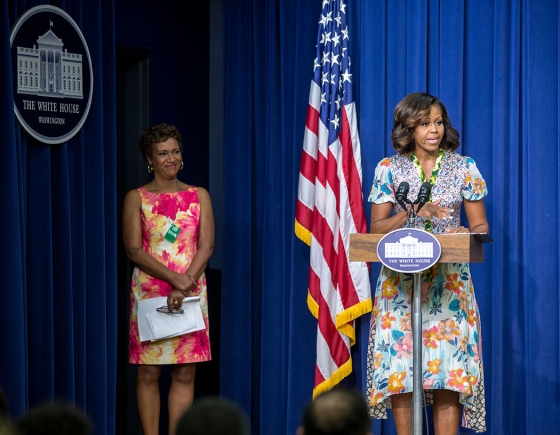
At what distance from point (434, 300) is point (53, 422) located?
8.97ft

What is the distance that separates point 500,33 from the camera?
4.84m

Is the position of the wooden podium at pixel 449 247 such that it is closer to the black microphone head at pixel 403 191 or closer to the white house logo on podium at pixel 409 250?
the white house logo on podium at pixel 409 250

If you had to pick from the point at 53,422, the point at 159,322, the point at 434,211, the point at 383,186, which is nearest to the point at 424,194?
the point at 434,211

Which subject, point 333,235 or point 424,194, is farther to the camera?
point 333,235

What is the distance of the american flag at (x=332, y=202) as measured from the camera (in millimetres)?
5242

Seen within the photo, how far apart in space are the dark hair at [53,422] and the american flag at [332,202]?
11.6ft

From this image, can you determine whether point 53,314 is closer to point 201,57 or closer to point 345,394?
point 201,57

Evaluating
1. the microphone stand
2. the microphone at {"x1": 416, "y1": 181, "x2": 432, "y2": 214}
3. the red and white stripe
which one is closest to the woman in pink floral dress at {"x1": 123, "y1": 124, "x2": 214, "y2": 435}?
the red and white stripe

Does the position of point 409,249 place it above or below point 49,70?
below

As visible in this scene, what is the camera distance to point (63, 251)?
4.84 metres

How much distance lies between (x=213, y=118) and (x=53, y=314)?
2.00 metres

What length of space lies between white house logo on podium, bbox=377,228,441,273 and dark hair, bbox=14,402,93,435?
7.03 ft

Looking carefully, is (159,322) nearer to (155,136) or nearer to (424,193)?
(155,136)

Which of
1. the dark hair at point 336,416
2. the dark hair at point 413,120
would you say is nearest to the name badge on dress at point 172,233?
the dark hair at point 413,120
